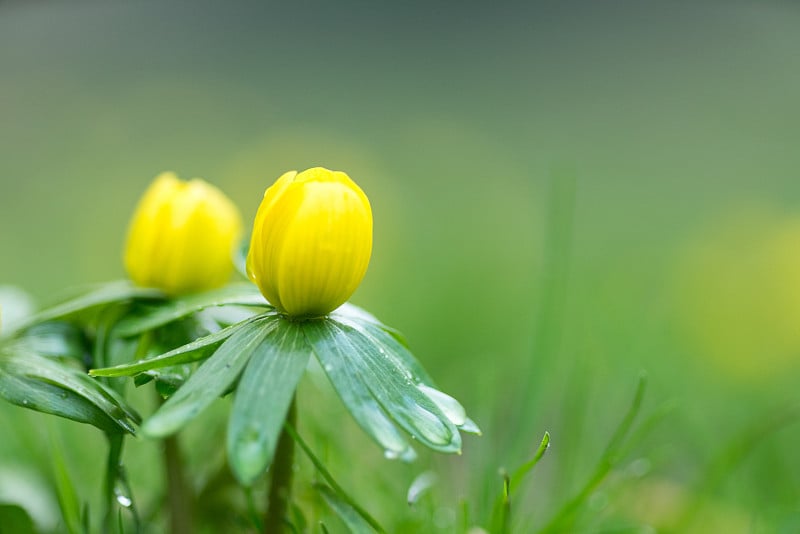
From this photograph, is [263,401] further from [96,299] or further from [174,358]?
[96,299]

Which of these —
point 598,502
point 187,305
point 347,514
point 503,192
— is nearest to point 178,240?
point 187,305

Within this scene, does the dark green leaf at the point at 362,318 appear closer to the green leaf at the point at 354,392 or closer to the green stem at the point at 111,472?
the green leaf at the point at 354,392

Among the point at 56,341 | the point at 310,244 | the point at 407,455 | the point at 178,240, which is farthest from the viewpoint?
the point at 178,240

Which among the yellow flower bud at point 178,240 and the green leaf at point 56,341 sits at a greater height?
the yellow flower bud at point 178,240

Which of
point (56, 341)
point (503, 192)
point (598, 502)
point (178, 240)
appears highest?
point (178, 240)

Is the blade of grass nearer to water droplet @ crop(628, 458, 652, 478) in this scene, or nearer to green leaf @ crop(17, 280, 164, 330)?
water droplet @ crop(628, 458, 652, 478)

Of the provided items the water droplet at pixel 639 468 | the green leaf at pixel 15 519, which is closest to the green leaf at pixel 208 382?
the green leaf at pixel 15 519

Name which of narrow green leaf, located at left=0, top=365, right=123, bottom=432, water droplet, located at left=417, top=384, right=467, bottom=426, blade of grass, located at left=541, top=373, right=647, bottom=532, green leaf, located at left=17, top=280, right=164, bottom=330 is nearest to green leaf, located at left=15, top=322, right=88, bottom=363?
green leaf, located at left=17, top=280, right=164, bottom=330
